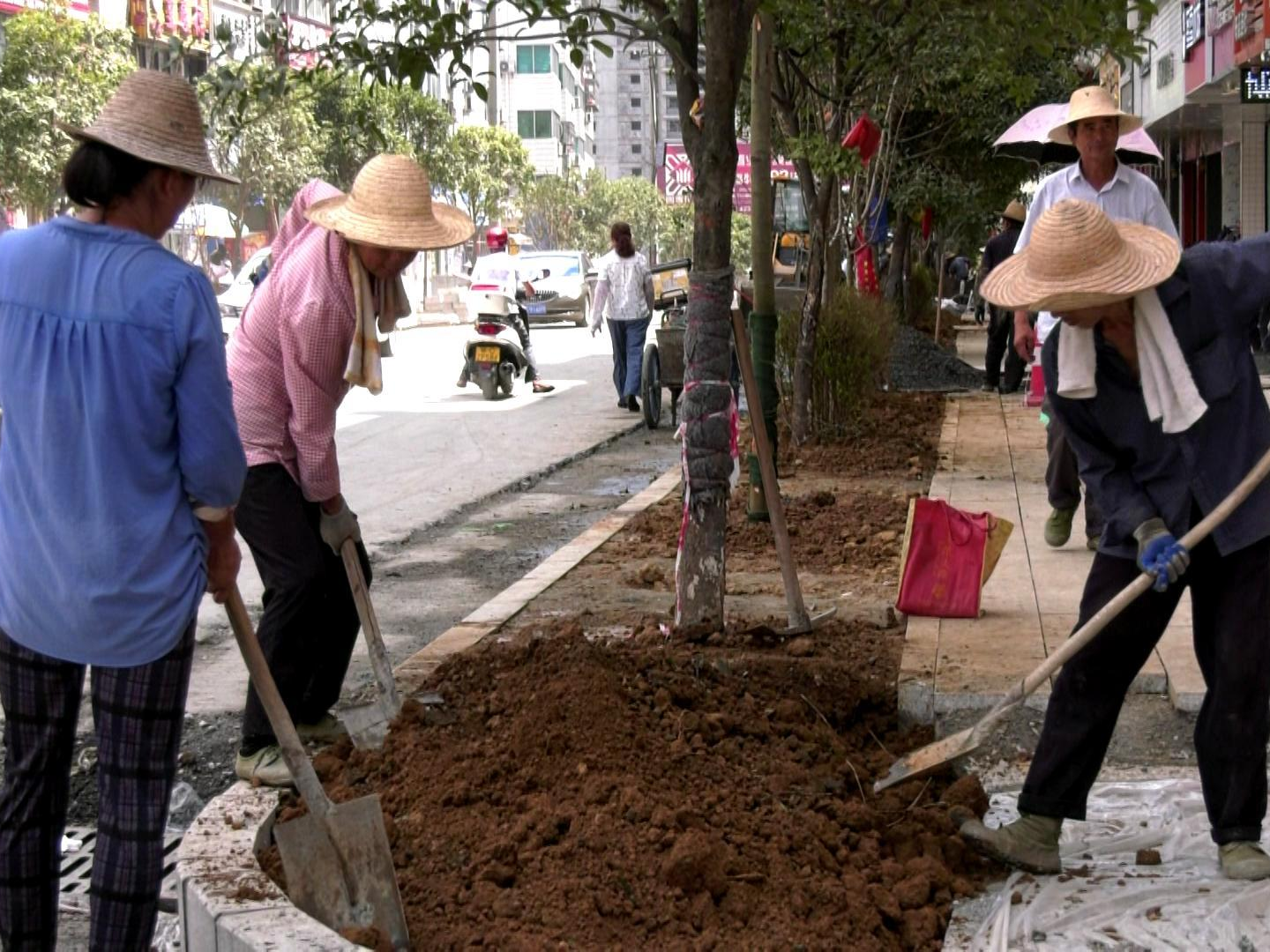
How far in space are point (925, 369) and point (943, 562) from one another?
12.9 meters

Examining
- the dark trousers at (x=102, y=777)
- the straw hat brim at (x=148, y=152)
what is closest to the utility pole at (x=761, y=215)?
the straw hat brim at (x=148, y=152)

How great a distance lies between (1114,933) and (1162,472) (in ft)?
3.40

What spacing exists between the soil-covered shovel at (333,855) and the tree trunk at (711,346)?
7.72ft

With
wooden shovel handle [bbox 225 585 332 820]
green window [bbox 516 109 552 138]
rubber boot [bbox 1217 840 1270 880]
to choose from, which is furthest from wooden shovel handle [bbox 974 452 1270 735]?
green window [bbox 516 109 552 138]

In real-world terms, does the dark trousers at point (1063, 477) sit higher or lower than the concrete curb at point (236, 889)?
higher

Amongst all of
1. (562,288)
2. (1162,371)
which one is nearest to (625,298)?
(1162,371)

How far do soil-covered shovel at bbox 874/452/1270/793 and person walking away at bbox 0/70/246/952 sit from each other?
1.87m

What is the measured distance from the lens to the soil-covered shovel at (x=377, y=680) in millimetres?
4805

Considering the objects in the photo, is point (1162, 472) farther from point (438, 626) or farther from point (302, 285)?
point (438, 626)

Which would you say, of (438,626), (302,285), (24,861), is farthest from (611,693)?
(438,626)

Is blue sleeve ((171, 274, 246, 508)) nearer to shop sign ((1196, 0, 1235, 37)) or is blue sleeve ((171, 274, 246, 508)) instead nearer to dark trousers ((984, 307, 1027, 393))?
dark trousers ((984, 307, 1027, 393))

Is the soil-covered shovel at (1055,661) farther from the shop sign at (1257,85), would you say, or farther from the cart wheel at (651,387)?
the shop sign at (1257,85)

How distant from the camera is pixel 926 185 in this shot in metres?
22.2

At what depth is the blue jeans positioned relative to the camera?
16469 mm
